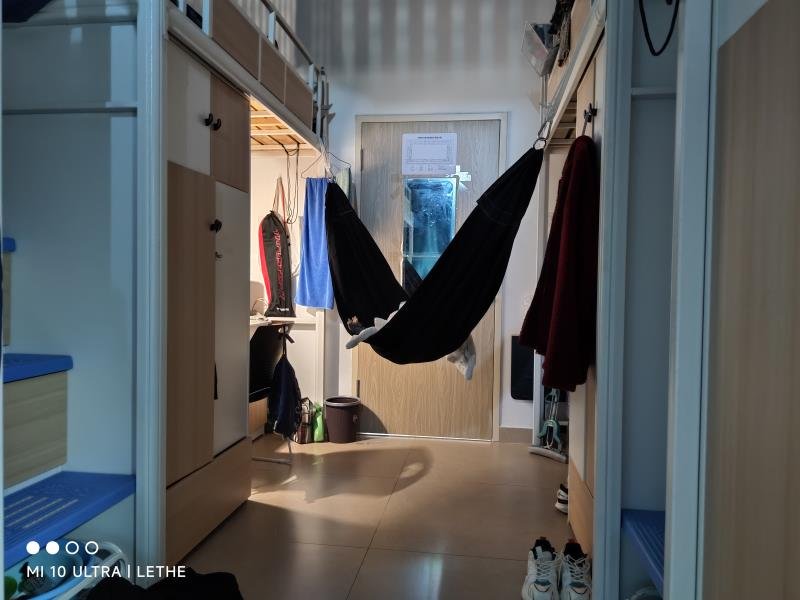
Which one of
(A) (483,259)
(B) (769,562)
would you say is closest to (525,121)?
(A) (483,259)

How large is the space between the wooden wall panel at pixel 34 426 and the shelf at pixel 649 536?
5.14 ft

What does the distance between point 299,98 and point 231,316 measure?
1420mm

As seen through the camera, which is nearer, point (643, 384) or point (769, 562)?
point (769, 562)

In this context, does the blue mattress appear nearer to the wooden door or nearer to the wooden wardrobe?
the wooden wardrobe

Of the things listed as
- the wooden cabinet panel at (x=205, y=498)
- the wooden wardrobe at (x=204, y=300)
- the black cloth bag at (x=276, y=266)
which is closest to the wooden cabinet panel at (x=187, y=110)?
the wooden wardrobe at (x=204, y=300)

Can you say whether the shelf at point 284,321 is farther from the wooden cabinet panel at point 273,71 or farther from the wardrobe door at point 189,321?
the wooden cabinet panel at point 273,71

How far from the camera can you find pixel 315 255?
11.7 feet

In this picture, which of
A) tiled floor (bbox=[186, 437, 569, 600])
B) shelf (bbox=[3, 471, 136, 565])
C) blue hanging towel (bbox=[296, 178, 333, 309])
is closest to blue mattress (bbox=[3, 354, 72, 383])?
shelf (bbox=[3, 471, 136, 565])

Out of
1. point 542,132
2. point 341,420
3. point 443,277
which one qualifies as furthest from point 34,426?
point 542,132

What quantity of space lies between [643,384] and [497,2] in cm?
314

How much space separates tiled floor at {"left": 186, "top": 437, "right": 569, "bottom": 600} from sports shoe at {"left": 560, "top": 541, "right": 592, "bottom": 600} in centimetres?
20

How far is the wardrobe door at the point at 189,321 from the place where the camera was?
1.89 meters

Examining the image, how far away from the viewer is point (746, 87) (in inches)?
30.4

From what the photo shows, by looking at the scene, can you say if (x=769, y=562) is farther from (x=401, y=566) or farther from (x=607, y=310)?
(x=401, y=566)
